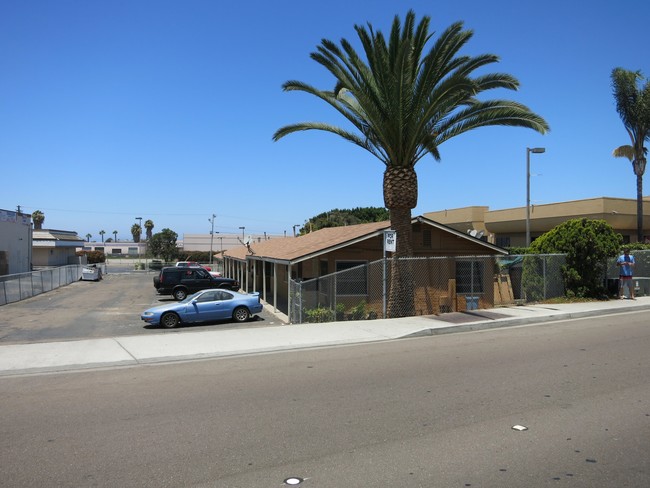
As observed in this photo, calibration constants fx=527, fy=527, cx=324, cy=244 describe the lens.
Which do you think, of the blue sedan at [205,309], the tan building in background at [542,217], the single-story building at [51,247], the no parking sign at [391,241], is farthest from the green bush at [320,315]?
the single-story building at [51,247]

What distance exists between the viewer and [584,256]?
1912cm

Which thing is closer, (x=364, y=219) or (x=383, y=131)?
(x=383, y=131)

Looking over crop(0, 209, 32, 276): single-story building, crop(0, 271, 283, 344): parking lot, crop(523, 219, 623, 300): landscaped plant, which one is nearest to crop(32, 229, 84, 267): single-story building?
crop(0, 209, 32, 276): single-story building

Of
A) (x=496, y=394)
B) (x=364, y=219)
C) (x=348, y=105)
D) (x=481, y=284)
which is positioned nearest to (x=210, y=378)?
(x=496, y=394)

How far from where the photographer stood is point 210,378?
8.23 m

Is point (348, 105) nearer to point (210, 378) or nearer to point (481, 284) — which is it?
point (481, 284)

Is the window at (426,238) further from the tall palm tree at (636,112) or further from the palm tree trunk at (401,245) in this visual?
the tall palm tree at (636,112)

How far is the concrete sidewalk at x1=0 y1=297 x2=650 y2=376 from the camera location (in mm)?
9875

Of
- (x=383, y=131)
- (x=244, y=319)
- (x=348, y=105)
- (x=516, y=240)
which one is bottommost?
(x=244, y=319)

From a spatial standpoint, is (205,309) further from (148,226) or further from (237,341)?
(148,226)

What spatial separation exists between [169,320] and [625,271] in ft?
52.4

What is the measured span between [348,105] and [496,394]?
11.9 metres

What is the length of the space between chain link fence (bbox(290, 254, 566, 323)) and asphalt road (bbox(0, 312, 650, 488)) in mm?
6378

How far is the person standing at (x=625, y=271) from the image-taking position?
18609 millimetres
